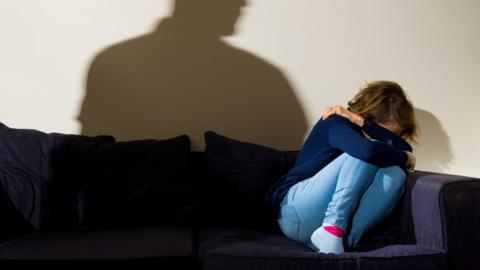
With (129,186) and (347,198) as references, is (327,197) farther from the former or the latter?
(129,186)

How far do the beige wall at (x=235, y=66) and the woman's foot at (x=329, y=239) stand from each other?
94 centimetres

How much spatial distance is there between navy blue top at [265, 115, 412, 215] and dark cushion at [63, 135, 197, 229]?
0.39 meters

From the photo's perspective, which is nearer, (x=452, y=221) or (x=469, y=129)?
(x=452, y=221)

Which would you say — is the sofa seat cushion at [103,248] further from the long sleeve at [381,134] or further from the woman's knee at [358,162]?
the long sleeve at [381,134]

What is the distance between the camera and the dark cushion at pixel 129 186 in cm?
211

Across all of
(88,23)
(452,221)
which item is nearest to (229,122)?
(88,23)

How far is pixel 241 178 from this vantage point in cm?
228

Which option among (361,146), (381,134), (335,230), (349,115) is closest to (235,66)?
(349,115)

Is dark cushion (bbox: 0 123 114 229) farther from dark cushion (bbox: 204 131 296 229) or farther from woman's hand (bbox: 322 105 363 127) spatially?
woman's hand (bbox: 322 105 363 127)

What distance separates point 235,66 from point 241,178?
677 millimetres

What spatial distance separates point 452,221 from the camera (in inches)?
69.1

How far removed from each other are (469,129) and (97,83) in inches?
80.0

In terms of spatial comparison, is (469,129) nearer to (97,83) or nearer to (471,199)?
(471,199)

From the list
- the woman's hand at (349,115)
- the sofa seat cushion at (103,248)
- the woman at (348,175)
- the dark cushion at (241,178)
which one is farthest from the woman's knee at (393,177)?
the sofa seat cushion at (103,248)
